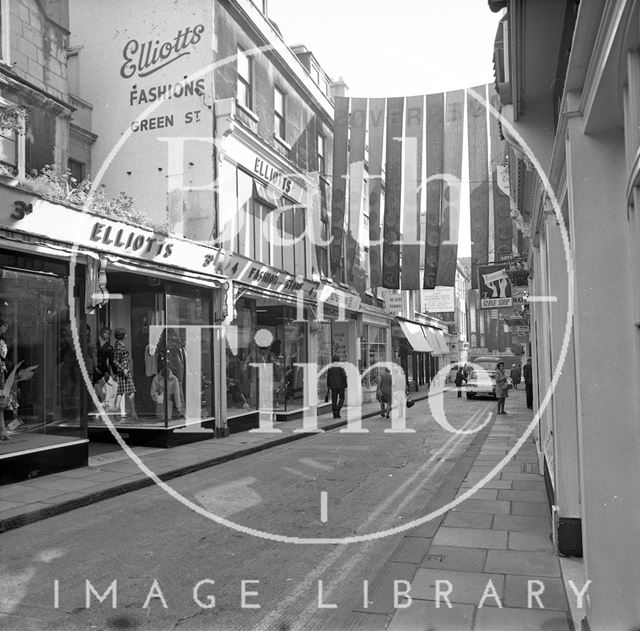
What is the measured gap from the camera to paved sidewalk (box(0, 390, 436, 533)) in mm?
7520

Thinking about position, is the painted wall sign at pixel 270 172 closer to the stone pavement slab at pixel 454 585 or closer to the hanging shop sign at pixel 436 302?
the stone pavement slab at pixel 454 585

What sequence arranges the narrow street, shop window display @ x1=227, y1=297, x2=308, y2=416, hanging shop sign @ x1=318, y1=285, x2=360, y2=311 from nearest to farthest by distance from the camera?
1. the narrow street
2. shop window display @ x1=227, y1=297, x2=308, y2=416
3. hanging shop sign @ x1=318, y1=285, x2=360, y2=311

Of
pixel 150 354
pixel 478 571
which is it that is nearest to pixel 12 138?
pixel 150 354

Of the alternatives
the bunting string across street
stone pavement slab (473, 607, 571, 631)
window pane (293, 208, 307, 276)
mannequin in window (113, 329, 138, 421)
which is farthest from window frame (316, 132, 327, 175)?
stone pavement slab (473, 607, 571, 631)

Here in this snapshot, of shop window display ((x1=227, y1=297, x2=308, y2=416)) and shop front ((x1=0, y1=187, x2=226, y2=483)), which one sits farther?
shop window display ((x1=227, y1=297, x2=308, y2=416))

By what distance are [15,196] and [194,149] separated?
21.2 ft

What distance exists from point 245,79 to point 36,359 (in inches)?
382

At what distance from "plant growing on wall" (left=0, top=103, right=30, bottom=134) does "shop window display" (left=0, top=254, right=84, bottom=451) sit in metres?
2.46

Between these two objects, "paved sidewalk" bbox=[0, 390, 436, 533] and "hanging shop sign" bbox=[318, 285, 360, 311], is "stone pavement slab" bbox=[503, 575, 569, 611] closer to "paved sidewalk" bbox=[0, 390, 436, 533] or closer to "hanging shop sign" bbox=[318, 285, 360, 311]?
"paved sidewalk" bbox=[0, 390, 436, 533]

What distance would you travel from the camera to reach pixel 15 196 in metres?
8.66

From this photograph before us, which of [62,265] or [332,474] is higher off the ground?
[62,265]

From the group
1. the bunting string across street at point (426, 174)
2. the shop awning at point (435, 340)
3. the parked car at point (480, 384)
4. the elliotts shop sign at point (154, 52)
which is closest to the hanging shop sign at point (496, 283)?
the bunting string across street at point (426, 174)

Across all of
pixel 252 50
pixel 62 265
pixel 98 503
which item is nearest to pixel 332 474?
pixel 98 503

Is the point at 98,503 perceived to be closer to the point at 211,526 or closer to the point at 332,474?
the point at 211,526
